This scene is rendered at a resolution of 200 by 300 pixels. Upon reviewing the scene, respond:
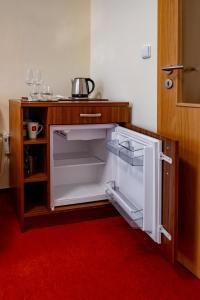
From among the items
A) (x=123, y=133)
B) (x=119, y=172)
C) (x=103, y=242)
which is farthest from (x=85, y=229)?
(x=123, y=133)

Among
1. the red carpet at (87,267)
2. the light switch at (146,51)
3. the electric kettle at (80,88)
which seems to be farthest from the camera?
the electric kettle at (80,88)

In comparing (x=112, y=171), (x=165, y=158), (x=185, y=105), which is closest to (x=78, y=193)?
(x=112, y=171)

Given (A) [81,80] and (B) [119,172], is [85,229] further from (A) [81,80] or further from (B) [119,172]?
(A) [81,80]

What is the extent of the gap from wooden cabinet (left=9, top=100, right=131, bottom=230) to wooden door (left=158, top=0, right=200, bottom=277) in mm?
479

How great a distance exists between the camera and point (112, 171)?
6.92 ft

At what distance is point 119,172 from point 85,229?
0.43 meters

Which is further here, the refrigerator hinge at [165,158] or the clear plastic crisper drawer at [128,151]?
the clear plastic crisper drawer at [128,151]

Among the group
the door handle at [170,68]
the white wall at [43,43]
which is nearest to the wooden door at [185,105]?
the door handle at [170,68]

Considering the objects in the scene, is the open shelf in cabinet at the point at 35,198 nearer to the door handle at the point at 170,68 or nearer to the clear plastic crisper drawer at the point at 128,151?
the clear plastic crisper drawer at the point at 128,151

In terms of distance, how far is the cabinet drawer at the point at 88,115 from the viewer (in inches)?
73.4

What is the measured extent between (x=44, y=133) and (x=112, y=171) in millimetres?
526

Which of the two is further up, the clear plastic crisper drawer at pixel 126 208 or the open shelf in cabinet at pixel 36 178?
the open shelf in cabinet at pixel 36 178

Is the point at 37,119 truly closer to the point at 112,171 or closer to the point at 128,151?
the point at 112,171

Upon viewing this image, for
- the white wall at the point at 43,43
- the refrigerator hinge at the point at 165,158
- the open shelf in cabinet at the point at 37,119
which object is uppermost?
the white wall at the point at 43,43
